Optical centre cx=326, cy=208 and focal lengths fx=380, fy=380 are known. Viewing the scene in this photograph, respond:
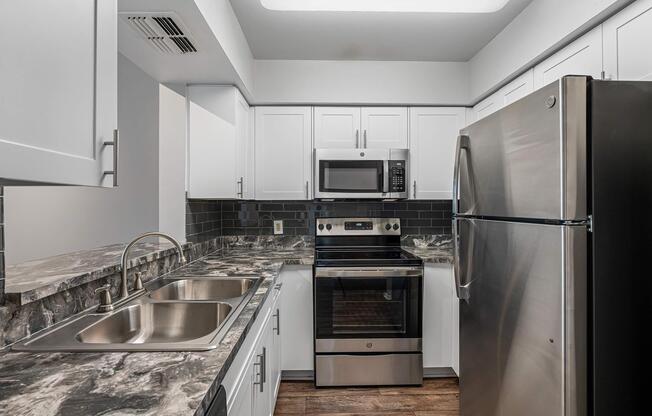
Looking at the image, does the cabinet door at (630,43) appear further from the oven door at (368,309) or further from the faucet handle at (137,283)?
the faucet handle at (137,283)

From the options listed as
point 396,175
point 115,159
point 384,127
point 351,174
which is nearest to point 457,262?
point 396,175

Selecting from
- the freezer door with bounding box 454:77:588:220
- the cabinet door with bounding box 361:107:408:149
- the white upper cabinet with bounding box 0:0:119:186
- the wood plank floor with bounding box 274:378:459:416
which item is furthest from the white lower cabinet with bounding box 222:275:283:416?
the cabinet door with bounding box 361:107:408:149

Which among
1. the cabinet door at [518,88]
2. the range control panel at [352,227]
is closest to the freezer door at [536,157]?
the cabinet door at [518,88]

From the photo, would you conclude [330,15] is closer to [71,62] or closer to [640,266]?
[71,62]

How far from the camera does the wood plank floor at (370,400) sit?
2244 millimetres

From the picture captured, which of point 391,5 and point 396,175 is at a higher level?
point 391,5

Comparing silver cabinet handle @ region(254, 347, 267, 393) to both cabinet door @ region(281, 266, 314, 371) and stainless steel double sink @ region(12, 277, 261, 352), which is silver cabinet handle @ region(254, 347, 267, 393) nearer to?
stainless steel double sink @ region(12, 277, 261, 352)

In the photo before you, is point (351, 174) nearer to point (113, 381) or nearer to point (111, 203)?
point (111, 203)

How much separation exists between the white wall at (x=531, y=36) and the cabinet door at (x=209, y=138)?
5.63 feet

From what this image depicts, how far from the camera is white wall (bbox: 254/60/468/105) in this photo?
281 cm

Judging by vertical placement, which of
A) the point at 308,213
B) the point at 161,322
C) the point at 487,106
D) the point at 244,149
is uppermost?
the point at 487,106

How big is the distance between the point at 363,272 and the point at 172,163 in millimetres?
1454

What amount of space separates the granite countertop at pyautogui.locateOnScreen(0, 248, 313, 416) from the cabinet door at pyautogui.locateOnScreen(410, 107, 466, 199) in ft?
6.98

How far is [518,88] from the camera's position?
7.42ft
